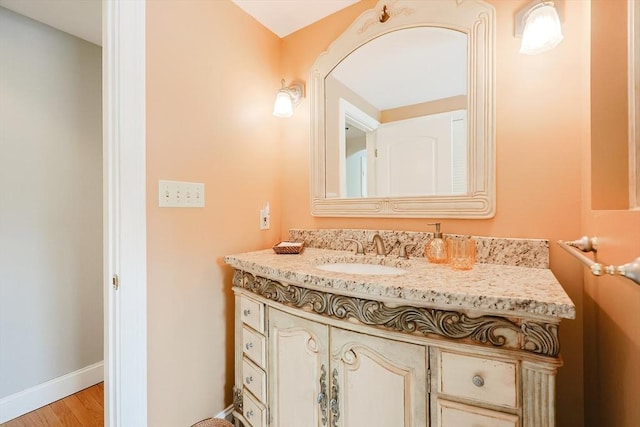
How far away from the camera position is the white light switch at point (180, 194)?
1.12m

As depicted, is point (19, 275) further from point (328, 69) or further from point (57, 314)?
point (328, 69)

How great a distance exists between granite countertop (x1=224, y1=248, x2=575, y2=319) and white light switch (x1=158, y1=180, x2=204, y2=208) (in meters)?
0.37

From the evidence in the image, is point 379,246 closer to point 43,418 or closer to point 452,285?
point 452,285

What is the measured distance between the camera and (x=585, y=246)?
75 cm

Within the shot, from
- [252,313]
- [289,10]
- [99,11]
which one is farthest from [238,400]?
[99,11]

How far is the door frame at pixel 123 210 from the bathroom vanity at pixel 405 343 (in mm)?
401

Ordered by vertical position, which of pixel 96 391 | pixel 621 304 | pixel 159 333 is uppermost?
pixel 621 304

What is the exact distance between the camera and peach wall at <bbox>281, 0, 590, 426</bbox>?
37.4 inches

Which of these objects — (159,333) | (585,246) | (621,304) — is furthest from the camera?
(159,333)

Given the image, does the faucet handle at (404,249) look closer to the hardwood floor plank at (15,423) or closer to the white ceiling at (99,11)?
the white ceiling at (99,11)

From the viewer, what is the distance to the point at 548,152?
Answer: 1.00m

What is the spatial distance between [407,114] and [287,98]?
26.7 inches

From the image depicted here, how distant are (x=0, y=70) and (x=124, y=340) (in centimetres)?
162

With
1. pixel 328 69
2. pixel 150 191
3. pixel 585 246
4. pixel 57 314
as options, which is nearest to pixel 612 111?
pixel 585 246
